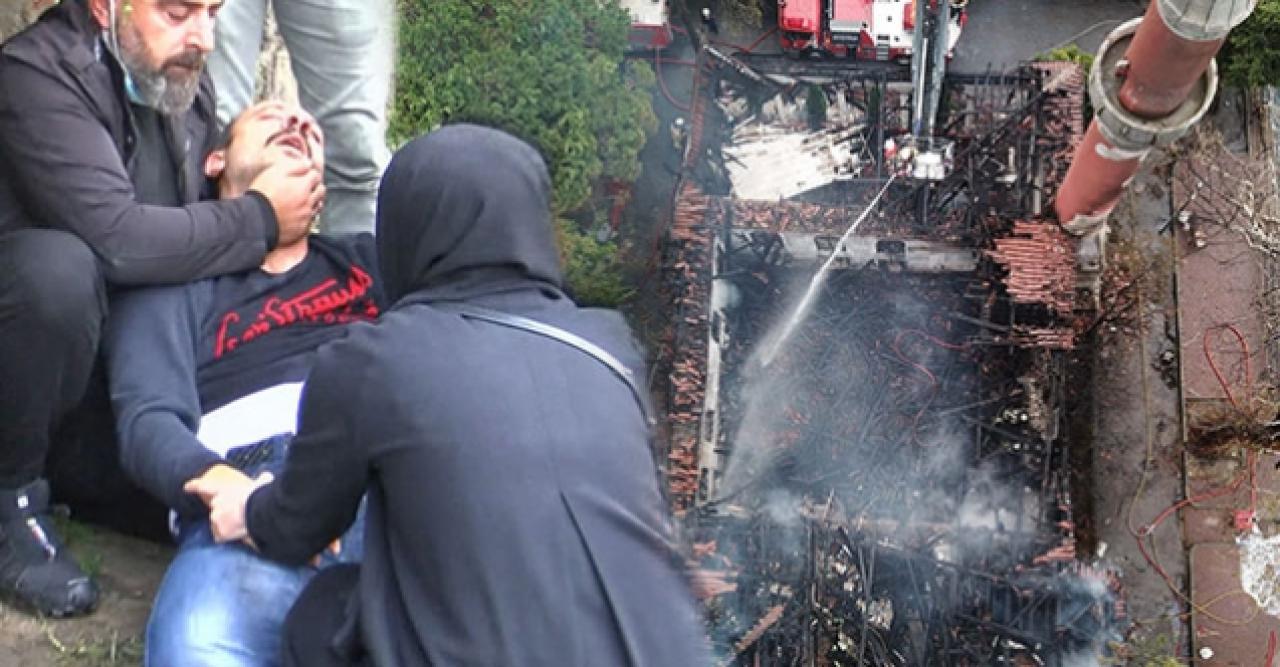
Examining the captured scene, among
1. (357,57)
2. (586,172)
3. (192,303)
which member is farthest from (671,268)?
(192,303)

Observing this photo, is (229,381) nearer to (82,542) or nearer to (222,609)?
(82,542)

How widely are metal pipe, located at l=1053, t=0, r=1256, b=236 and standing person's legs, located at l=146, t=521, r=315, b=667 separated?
37.4 ft

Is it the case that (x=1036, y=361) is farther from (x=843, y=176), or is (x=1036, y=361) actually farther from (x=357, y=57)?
(x=357, y=57)

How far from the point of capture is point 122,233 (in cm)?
655

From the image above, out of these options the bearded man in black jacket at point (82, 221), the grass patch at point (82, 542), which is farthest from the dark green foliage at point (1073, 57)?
the grass patch at point (82, 542)

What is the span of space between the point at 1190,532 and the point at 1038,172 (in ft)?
20.0

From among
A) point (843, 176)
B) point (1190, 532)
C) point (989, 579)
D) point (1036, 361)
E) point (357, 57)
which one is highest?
point (357, 57)

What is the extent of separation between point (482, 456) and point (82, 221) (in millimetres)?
2531

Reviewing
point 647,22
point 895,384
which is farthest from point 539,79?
point 895,384

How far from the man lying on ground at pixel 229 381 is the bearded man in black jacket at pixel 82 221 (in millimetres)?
150

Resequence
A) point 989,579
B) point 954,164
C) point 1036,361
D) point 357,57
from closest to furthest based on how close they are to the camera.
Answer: point 357,57, point 989,579, point 1036,361, point 954,164

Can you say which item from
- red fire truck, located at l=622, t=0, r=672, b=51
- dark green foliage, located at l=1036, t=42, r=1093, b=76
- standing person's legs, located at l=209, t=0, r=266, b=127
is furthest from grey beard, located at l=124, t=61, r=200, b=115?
dark green foliage, located at l=1036, t=42, r=1093, b=76

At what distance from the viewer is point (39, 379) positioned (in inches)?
250

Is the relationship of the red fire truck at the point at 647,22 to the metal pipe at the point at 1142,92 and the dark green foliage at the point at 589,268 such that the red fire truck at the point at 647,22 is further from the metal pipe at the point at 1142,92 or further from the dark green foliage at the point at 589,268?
the metal pipe at the point at 1142,92
